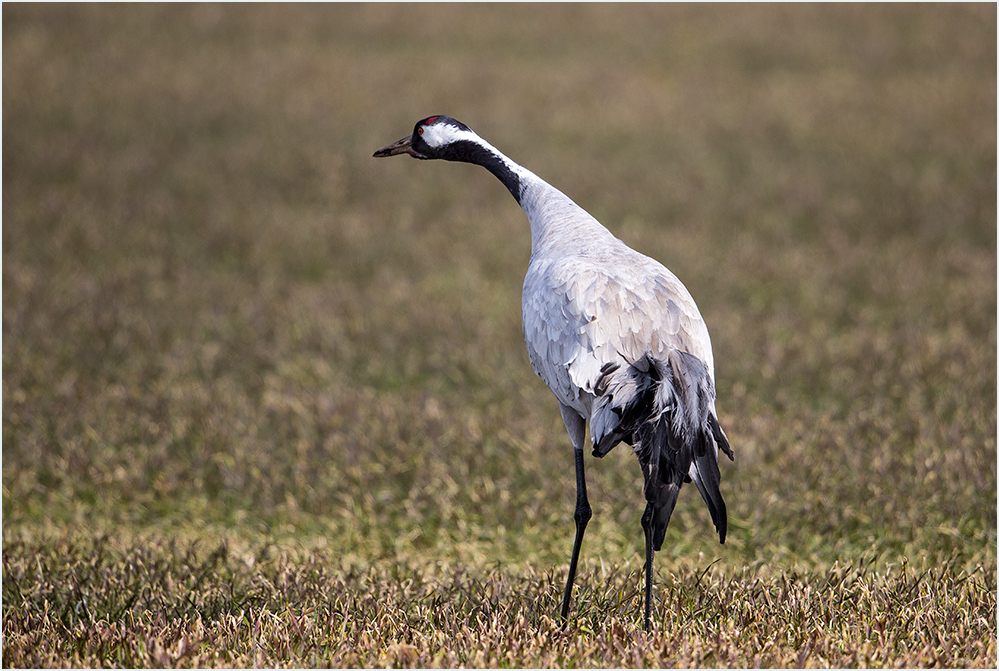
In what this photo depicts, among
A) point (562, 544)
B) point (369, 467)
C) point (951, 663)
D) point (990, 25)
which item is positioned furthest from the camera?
point (990, 25)

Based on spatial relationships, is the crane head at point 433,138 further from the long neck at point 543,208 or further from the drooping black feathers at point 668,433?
the drooping black feathers at point 668,433

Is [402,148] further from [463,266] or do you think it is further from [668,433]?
[463,266]

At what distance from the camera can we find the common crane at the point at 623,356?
3221 mm

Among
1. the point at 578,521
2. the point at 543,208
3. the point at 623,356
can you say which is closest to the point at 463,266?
the point at 543,208

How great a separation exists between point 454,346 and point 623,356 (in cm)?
449

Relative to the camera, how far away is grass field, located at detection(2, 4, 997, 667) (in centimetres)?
382

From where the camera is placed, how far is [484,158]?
14.2ft

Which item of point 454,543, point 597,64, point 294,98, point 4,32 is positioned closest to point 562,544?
point 454,543

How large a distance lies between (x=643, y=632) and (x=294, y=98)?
42.5 ft

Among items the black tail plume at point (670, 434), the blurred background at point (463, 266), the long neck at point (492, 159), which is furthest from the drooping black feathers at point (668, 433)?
the blurred background at point (463, 266)

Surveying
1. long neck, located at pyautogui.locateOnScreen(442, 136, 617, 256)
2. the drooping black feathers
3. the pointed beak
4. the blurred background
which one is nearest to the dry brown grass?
the drooping black feathers

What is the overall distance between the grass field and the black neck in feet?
5.75

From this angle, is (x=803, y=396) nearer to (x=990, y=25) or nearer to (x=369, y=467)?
(x=369, y=467)

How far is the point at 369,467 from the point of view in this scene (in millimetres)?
5703
